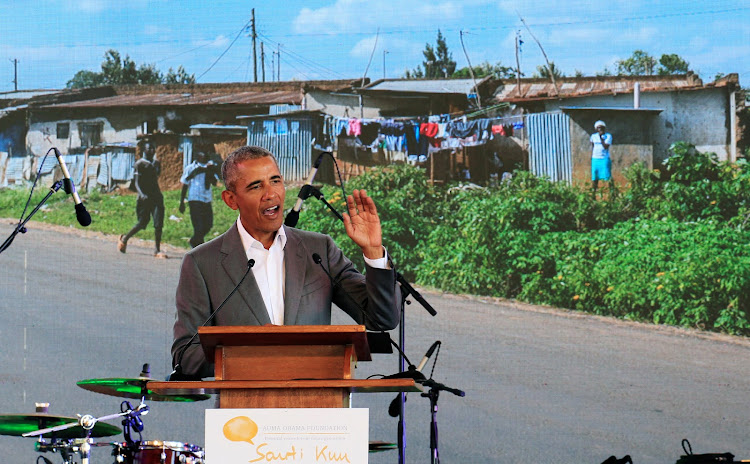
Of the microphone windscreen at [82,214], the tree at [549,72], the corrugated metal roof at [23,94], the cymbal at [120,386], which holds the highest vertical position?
the tree at [549,72]

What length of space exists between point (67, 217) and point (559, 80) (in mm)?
3138

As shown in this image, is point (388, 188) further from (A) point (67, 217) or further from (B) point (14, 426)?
Result: (B) point (14, 426)

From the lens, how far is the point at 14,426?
360cm

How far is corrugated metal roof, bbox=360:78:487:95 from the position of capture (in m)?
6.22

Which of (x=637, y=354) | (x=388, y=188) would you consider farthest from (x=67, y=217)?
(x=637, y=354)

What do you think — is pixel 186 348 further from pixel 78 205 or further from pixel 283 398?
pixel 78 205

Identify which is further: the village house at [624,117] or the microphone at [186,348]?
the village house at [624,117]

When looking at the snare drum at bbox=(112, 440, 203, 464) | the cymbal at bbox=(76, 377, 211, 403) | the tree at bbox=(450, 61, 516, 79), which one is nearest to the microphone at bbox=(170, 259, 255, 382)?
the cymbal at bbox=(76, 377, 211, 403)

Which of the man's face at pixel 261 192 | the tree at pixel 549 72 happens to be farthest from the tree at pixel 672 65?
the man's face at pixel 261 192

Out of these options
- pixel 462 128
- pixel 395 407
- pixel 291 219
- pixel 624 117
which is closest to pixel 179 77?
pixel 462 128

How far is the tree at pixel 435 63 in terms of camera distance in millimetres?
6191

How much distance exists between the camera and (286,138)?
6.23 m

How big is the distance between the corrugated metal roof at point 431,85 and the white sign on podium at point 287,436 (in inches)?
177

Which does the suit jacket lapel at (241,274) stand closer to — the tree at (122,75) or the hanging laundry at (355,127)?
the hanging laundry at (355,127)
